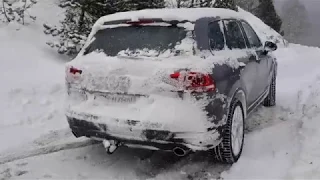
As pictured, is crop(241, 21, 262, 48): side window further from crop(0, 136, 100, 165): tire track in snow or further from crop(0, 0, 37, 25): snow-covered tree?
crop(0, 0, 37, 25): snow-covered tree

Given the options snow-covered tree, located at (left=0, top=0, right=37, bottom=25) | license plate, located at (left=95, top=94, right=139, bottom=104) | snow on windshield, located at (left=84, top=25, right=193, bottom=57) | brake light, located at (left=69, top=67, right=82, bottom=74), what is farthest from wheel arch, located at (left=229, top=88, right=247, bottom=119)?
snow-covered tree, located at (left=0, top=0, right=37, bottom=25)

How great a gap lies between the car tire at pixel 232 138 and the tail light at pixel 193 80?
0.66m

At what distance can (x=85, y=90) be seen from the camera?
4074 mm

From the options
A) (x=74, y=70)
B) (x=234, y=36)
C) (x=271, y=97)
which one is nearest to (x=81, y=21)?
(x=271, y=97)

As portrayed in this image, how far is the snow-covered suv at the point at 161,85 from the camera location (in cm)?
369

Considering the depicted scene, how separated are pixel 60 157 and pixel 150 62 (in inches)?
67.8

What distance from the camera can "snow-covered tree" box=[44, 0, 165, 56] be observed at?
9.29 metres

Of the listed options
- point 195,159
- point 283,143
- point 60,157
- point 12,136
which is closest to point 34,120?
point 12,136

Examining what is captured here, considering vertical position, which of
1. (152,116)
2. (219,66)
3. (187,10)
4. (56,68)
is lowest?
(56,68)

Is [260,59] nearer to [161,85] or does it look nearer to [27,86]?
[161,85]

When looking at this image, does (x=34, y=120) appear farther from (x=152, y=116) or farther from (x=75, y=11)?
(x=75, y=11)

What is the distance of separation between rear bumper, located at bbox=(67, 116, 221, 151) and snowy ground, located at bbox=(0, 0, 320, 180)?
0.45 metres

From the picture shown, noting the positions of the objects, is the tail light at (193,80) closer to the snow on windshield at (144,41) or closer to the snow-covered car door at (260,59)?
the snow on windshield at (144,41)

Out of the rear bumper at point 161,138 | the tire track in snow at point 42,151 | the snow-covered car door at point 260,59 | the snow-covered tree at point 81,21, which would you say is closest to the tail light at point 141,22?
the rear bumper at point 161,138
